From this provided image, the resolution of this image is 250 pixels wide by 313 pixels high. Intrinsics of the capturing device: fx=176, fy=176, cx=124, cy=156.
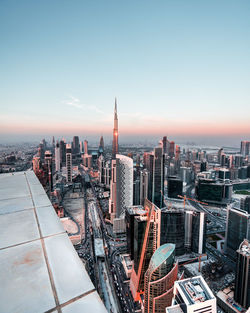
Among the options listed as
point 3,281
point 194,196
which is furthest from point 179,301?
point 194,196

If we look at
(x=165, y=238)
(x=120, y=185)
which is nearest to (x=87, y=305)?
(x=165, y=238)

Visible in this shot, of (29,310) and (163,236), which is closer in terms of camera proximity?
(29,310)

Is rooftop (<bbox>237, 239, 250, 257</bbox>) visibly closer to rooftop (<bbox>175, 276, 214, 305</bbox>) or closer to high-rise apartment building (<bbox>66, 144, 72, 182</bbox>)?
rooftop (<bbox>175, 276, 214, 305</bbox>)

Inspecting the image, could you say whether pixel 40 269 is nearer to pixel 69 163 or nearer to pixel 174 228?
pixel 174 228

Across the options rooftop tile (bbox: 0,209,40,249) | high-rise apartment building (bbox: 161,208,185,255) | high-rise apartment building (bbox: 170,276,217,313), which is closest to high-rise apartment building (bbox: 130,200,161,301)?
high-rise apartment building (bbox: 161,208,185,255)

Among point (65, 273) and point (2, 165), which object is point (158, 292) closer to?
point (65, 273)
